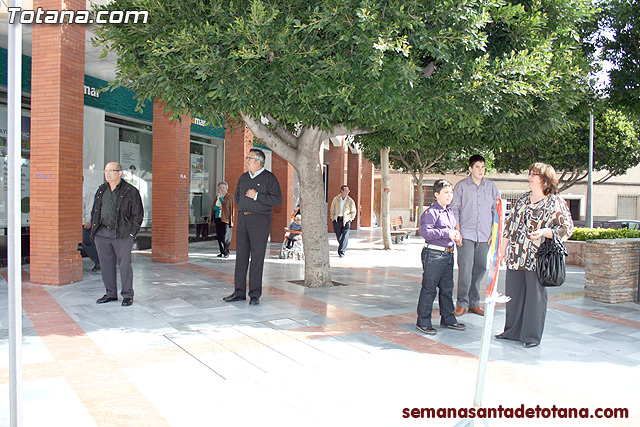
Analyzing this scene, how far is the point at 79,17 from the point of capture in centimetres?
783

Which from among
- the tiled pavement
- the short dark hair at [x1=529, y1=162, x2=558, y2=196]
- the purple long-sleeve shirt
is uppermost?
the short dark hair at [x1=529, y1=162, x2=558, y2=196]

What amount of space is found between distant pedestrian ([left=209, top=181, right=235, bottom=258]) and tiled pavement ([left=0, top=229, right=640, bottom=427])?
15.6 ft

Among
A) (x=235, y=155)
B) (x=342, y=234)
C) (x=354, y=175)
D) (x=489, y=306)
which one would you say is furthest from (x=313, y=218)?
(x=354, y=175)

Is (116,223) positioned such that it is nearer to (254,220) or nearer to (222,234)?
(254,220)

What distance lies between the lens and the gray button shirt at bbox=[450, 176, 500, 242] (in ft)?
21.7

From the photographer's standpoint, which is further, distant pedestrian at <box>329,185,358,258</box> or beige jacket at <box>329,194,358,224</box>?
beige jacket at <box>329,194,358,224</box>

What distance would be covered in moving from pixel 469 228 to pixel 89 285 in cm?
575

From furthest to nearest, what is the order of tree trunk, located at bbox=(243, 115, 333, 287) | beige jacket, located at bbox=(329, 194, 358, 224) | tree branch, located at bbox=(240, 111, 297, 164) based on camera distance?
beige jacket, located at bbox=(329, 194, 358, 224)
tree trunk, located at bbox=(243, 115, 333, 287)
tree branch, located at bbox=(240, 111, 297, 164)

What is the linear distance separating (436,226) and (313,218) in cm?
331

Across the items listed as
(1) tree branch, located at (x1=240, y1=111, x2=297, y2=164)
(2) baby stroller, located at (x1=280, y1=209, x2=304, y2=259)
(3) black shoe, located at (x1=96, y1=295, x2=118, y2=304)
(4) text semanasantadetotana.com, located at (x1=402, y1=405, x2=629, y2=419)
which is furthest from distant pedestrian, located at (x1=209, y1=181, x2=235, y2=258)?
→ (4) text semanasantadetotana.com, located at (x1=402, y1=405, x2=629, y2=419)

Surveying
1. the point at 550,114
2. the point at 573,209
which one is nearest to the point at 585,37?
the point at 550,114

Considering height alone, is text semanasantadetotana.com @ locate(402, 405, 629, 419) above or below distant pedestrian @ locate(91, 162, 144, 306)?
below

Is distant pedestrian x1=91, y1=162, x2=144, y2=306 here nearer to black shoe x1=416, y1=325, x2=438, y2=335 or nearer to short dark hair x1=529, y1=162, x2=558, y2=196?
black shoe x1=416, y1=325, x2=438, y2=335

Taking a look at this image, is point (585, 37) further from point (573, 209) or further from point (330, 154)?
point (573, 209)
